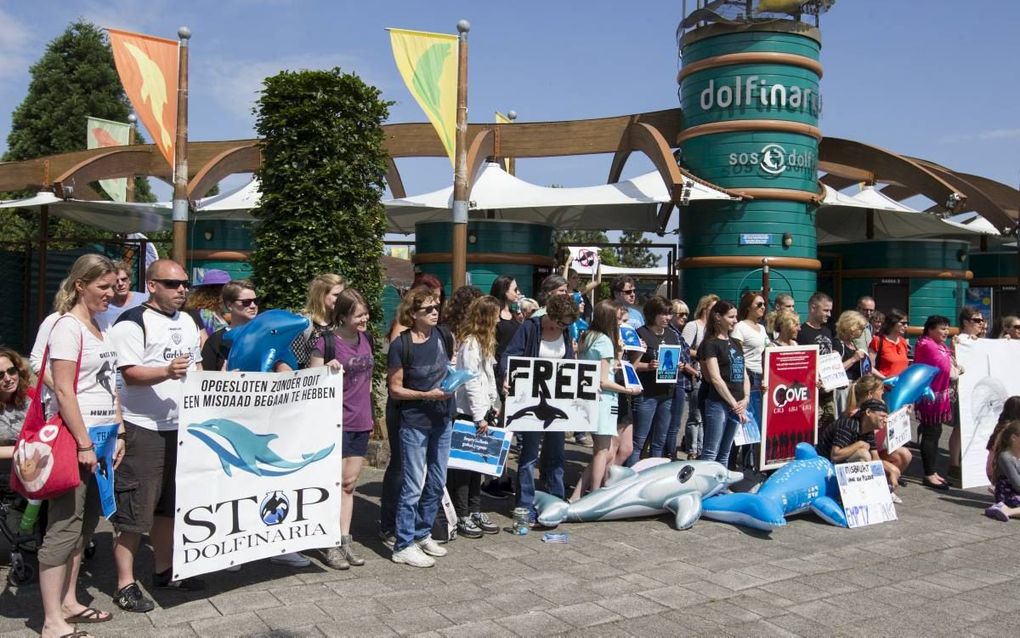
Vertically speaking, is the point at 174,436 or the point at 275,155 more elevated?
the point at 275,155

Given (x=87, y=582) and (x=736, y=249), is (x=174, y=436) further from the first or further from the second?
(x=736, y=249)

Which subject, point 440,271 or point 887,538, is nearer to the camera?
point 887,538

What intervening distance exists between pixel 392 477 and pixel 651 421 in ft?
9.38

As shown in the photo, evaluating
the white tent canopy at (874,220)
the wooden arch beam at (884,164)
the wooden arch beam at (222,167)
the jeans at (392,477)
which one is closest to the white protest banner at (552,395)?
the jeans at (392,477)

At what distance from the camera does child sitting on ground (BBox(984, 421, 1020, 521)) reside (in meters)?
7.17

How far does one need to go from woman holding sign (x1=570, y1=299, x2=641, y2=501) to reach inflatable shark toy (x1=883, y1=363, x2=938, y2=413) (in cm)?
299

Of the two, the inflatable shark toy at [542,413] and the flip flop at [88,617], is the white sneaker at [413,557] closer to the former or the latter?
the inflatable shark toy at [542,413]

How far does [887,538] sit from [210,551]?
4.85 m

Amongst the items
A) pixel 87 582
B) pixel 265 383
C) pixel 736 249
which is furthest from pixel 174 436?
pixel 736 249

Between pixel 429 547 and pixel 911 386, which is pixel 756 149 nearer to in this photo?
pixel 911 386

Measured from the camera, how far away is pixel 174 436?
4.68 meters

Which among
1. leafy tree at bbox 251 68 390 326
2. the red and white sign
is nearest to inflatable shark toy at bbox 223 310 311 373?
leafy tree at bbox 251 68 390 326

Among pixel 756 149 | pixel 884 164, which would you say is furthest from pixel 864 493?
pixel 884 164

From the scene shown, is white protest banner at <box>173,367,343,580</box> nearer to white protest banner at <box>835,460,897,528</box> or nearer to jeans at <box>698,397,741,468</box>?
jeans at <box>698,397,741,468</box>
